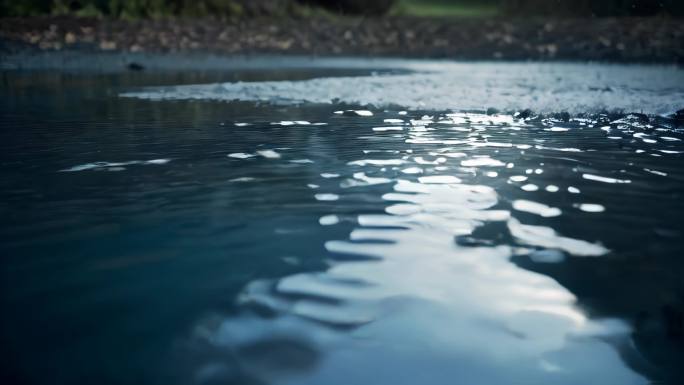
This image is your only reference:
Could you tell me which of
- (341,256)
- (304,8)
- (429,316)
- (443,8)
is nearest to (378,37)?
(304,8)

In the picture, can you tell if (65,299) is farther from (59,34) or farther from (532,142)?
(59,34)

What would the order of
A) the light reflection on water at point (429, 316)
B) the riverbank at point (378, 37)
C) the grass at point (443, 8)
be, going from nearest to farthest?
1. the light reflection on water at point (429, 316)
2. the riverbank at point (378, 37)
3. the grass at point (443, 8)

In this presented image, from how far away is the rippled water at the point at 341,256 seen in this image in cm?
128

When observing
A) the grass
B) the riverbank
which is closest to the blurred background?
the grass

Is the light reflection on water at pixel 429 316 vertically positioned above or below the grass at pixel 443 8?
below

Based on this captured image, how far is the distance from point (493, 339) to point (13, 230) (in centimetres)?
A: 155

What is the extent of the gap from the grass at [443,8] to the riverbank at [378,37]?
2916mm

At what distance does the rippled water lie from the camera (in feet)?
4.20

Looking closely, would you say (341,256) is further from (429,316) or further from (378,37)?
(378,37)

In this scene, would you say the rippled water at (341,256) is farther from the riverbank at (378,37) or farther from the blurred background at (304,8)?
the blurred background at (304,8)

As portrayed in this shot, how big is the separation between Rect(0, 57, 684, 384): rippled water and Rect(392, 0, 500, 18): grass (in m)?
13.4

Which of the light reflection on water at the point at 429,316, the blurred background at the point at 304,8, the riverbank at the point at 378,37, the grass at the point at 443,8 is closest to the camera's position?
the light reflection on water at the point at 429,316

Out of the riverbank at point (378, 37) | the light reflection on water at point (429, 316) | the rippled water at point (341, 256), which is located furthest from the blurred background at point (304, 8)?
the light reflection on water at point (429, 316)

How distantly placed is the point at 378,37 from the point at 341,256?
12.1 metres
